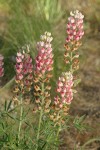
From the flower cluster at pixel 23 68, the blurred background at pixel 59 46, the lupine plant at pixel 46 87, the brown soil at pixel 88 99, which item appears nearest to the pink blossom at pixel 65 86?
the lupine plant at pixel 46 87

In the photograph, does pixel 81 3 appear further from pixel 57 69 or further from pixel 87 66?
pixel 57 69

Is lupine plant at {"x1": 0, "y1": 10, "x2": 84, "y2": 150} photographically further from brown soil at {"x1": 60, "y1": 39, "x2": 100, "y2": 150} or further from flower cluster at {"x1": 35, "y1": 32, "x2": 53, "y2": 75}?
brown soil at {"x1": 60, "y1": 39, "x2": 100, "y2": 150}

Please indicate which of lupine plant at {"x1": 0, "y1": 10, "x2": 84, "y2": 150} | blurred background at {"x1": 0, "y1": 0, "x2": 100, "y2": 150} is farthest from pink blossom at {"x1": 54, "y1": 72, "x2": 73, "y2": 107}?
blurred background at {"x1": 0, "y1": 0, "x2": 100, "y2": 150}

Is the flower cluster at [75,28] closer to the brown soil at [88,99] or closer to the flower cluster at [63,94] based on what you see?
the flower cluster at [63,94]

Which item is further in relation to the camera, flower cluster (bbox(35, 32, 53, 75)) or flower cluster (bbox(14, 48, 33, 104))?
flower cluster (bbox(14, 48, 33, 104))

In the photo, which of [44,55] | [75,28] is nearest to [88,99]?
[75,28]

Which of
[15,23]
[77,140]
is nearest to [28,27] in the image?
[15,23]

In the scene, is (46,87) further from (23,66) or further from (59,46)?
(59,46)
